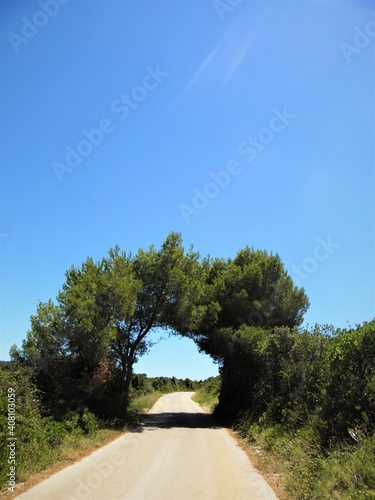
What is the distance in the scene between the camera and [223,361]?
2922 centimetres

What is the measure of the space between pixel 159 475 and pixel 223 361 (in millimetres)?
20113

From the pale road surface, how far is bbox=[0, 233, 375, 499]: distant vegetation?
0.99 metres

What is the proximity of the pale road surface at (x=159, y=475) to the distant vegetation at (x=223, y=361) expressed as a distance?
38.9 inches

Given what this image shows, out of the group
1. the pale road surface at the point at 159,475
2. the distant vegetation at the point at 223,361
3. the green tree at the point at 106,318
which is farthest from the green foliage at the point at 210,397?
the pale road surface at the point at 159,475

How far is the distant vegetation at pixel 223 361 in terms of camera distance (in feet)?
32.5

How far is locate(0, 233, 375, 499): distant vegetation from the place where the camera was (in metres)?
9.91

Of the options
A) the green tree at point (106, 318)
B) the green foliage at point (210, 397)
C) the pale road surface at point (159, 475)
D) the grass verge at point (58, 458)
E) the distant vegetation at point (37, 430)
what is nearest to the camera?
the pale road surface at point (159, 475)

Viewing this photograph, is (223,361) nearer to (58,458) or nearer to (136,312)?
(136,312)

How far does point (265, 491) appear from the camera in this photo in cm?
838

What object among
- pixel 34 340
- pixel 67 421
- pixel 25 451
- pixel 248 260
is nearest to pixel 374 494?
pixel 25 451
